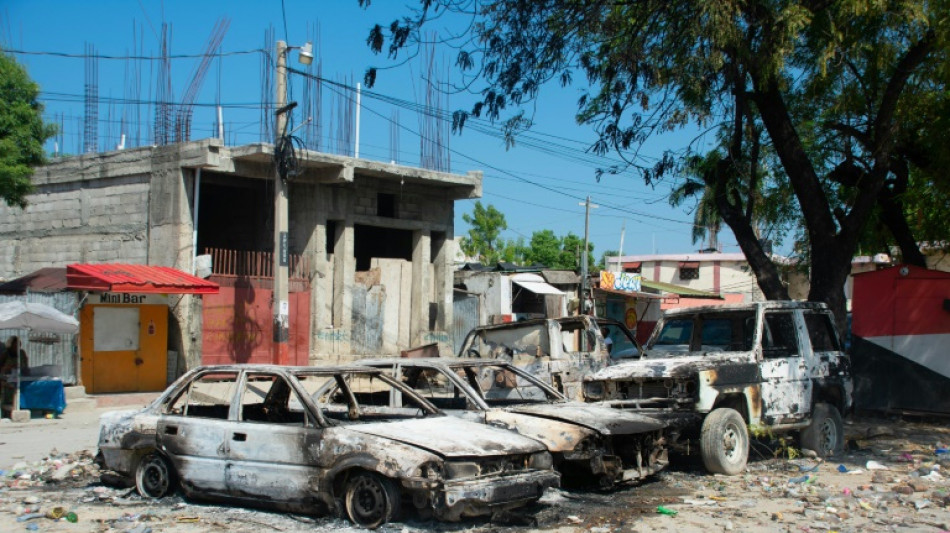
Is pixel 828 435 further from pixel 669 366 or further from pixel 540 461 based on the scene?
pixel 540 461

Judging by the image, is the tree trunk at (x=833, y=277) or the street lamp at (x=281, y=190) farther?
the street lamp at (x=281, y=190)

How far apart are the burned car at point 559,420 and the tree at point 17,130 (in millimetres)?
9923

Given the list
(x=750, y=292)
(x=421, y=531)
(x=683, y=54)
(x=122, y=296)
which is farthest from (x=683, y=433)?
(x=750, y=292)

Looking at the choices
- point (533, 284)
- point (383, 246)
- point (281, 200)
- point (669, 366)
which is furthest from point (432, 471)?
point (533, 284)

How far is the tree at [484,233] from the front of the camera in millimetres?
57562

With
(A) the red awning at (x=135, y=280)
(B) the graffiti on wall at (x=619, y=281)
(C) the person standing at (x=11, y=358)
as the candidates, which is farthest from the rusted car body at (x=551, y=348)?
(B) the graffiti on wall at (x=619, y=281)

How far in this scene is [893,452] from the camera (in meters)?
11.5

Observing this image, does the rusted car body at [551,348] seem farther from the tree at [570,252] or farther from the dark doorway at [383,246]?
the tree at [570,252]

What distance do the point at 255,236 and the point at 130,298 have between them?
5358 mm

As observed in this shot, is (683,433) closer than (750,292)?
Yes

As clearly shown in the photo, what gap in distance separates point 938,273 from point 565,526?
1091cm

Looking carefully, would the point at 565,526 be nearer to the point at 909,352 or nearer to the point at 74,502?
the point at 74,502

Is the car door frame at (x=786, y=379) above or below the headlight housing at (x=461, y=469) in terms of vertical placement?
above

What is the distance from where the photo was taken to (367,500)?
6.80m
